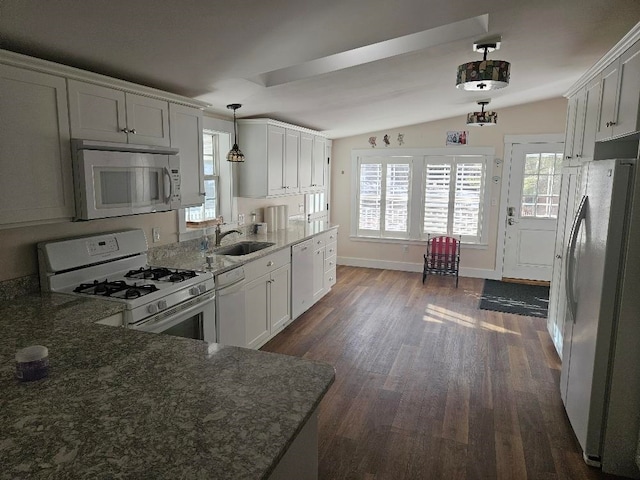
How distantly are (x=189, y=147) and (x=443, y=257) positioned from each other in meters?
4.29

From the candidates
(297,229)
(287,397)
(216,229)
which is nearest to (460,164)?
(297,229)

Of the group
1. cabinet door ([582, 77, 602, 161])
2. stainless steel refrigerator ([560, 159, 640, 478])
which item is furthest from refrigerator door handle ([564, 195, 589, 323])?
cabinet door ([582, 77, 602, 161])

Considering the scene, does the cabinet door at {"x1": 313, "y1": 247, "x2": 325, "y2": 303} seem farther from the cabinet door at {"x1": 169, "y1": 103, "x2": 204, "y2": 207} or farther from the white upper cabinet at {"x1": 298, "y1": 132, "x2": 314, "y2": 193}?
the cabinet door at {"x1": 169, "y1": 103, "x2": 204, "y2": 207}

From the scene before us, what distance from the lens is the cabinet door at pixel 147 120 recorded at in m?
2.57

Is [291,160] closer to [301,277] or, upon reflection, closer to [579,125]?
[301,277]

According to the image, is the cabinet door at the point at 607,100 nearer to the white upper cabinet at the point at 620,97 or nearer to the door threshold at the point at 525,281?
the white upper cabinet at the point at 620,97

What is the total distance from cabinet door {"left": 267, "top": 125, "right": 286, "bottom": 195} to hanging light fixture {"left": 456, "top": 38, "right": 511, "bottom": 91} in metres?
2.04

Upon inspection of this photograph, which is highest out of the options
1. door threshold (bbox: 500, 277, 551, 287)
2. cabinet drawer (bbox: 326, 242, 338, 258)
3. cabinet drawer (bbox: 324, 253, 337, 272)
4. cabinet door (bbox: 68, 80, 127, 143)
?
cabinet door (bbox: 68, 80, 127, 143)

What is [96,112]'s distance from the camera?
2.34m

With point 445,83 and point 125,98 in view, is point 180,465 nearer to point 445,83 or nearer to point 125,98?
point 125,98

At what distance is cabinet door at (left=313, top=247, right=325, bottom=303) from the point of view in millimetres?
4889

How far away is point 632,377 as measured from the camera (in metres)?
2.20

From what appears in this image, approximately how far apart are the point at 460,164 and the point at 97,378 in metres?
5.97

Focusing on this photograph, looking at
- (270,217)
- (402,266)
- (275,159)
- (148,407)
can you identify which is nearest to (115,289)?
(148,407)
